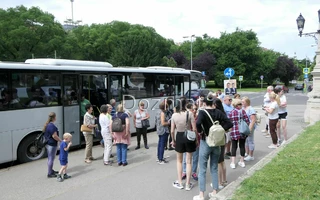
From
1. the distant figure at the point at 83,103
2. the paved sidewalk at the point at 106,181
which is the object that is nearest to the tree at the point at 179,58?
the distant figure at the point at 83,103

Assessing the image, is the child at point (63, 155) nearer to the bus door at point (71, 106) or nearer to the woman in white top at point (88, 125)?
the woman in white top at point (88, 125)

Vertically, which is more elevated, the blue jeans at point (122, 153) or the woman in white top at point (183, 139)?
the woman in white top at point (183, 139)

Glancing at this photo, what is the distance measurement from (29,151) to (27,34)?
1359 inches

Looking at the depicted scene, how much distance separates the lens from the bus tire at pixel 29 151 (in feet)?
27.6

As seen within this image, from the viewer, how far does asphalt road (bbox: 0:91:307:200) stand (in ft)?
19.0

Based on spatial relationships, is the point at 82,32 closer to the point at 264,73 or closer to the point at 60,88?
the point at 264,73

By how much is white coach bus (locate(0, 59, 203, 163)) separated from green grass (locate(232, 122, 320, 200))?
240 inches

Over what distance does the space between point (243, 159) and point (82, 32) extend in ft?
188

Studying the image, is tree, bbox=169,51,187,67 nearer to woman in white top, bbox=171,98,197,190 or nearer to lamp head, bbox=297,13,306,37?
lamp head, bbox=297,13,306,37

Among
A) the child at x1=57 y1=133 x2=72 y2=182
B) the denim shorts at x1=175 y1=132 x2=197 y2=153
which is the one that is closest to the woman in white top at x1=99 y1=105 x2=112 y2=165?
the child at x1=57 y1=133 x2=72 y2=182

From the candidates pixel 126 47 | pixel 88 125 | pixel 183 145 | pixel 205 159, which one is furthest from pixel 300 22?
pixel 126 47

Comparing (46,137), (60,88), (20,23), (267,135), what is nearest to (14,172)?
(46,137)

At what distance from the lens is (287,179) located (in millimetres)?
5598

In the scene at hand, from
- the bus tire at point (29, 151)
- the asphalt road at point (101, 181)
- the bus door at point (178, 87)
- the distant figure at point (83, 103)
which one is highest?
the bus door at point (178, 87)
